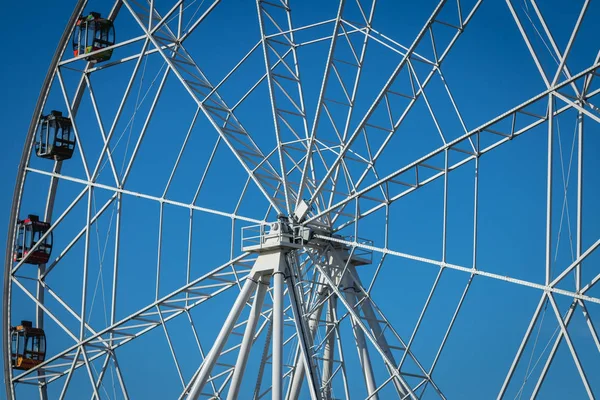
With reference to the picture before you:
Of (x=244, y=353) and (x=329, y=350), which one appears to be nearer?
(x=244, y=353)

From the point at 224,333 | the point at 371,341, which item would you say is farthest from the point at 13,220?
the point at 371,341

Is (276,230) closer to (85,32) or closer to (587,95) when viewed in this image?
(587,95)

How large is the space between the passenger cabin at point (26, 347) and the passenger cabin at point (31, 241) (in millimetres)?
2888

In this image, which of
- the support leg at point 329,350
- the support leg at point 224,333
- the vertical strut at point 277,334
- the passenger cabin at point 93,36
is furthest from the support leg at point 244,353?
the passenger cabin at point 93,36

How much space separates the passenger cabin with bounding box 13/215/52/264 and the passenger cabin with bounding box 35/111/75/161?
3001 mm

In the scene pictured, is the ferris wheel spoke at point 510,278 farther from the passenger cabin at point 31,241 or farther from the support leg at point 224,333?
the passenger cabin at point 31,241

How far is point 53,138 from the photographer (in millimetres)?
50375

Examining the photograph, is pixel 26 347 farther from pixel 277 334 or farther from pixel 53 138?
pixel 277 334

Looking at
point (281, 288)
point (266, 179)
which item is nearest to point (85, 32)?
point (266, 179)

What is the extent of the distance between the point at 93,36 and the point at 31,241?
9.16m

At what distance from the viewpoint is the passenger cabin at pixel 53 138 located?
50.4 metres

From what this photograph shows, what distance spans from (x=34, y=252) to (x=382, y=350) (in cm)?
1918

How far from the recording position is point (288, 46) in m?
43.8

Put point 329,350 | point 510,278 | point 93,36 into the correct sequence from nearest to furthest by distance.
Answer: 1. point 510,278
2. point 329,350
3. point 93,36
